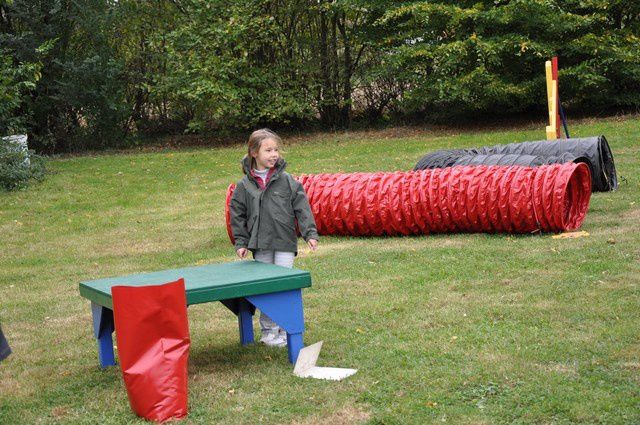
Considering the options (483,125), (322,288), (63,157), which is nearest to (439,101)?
(483,125)

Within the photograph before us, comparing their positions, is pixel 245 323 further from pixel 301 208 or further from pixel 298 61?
pixel 298 61

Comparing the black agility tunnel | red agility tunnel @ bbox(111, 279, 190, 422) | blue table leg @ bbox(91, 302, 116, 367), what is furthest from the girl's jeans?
the black agility tunnel

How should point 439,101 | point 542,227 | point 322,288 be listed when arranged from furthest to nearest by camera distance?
point 439,101, point 542,227, point 322,288

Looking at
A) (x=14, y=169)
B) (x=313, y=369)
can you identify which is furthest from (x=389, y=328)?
(x=14, y=169)

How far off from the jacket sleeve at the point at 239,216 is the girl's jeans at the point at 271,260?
0.47 feet

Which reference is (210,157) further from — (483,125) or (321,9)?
(483,125)

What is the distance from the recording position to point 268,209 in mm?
6785

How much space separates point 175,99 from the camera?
82.7 ft

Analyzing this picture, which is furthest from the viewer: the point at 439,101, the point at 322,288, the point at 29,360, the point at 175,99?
the point at 175,99

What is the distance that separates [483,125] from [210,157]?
→ 6795 millimetres

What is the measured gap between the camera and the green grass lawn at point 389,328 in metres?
5.26

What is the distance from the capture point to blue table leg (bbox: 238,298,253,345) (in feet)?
22.3

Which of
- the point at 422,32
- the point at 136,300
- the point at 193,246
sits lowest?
the point at 193,246

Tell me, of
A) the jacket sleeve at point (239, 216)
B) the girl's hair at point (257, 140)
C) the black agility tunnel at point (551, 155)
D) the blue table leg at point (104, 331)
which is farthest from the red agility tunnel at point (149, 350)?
the black agility tunnel at point (551, 155)
